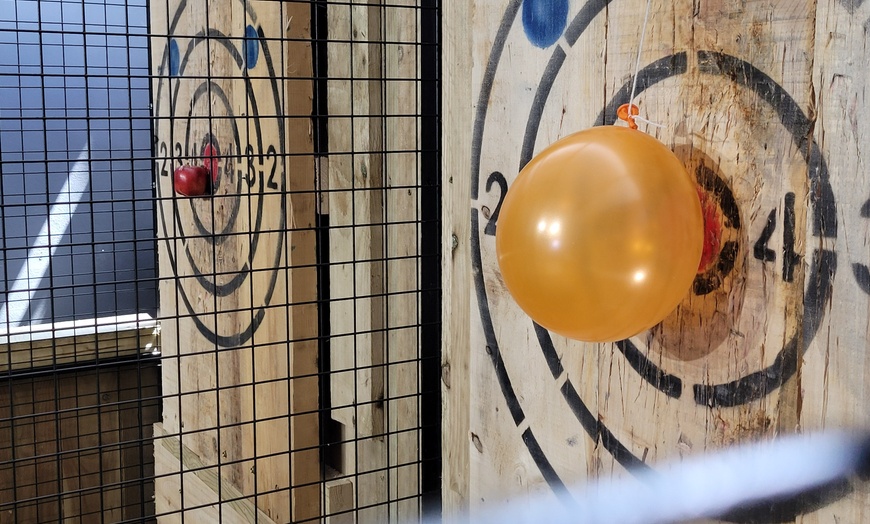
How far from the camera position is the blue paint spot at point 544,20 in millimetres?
1288

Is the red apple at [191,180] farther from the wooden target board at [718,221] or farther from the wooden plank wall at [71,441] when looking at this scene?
the wooden plank wall at [71,441]

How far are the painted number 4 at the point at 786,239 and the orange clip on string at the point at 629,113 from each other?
0.20m

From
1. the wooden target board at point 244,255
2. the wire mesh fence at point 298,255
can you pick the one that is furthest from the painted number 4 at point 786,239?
the wooden target board at point 244,255

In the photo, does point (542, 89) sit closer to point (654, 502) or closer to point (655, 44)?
point (655, 44)

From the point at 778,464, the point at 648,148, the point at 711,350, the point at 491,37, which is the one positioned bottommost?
the point at 778,464

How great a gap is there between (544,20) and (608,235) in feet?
1.77

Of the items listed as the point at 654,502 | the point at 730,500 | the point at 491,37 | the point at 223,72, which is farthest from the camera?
the point at 223,72

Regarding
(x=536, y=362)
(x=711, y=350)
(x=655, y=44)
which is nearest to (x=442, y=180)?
(x=536, y=362)

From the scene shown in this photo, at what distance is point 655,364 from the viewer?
45.1 inches

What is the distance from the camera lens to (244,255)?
2.26 metres

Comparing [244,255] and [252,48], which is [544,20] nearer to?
[252,48]

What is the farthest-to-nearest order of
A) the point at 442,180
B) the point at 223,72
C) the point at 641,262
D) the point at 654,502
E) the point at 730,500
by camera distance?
the point at 223,72
the point at 442,180
the point at 654,502
the point at 730,500
the point at 641,262

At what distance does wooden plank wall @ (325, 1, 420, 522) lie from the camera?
1917 mm

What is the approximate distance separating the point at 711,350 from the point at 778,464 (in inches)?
5.9
